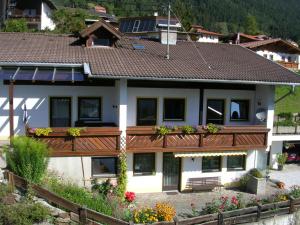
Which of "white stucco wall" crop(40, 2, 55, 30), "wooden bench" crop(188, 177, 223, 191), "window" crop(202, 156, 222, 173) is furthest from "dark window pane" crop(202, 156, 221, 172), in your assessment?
"white stucco wall" crop(40, 2, 55, 30)

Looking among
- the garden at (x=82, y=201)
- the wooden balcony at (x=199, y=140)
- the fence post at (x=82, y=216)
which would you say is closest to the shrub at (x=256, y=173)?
the wooden balcony at (x=199, y=140)

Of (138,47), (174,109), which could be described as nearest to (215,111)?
(174,109)

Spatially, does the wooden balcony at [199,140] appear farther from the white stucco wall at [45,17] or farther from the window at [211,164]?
the white stucco wall at [45,17]

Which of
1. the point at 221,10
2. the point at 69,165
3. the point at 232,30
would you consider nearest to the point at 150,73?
the point at 69,165

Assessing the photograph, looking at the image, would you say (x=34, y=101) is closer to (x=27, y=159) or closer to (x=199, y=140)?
(x=27, y=159)

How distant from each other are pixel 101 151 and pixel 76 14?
44.2 m

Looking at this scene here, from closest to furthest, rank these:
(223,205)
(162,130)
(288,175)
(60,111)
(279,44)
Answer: (223,205), (162,130), (60,111), (288,175), (279,44)

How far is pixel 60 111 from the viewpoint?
2008 cm

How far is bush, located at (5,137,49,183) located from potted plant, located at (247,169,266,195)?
11.0 meters

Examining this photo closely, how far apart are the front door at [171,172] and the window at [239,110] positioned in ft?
12.7

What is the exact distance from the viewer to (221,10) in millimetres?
174875

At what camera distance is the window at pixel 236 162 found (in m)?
22.6

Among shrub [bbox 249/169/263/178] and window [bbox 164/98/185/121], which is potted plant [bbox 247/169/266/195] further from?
window [bbox 164/98/185/121]

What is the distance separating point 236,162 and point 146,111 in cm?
569
